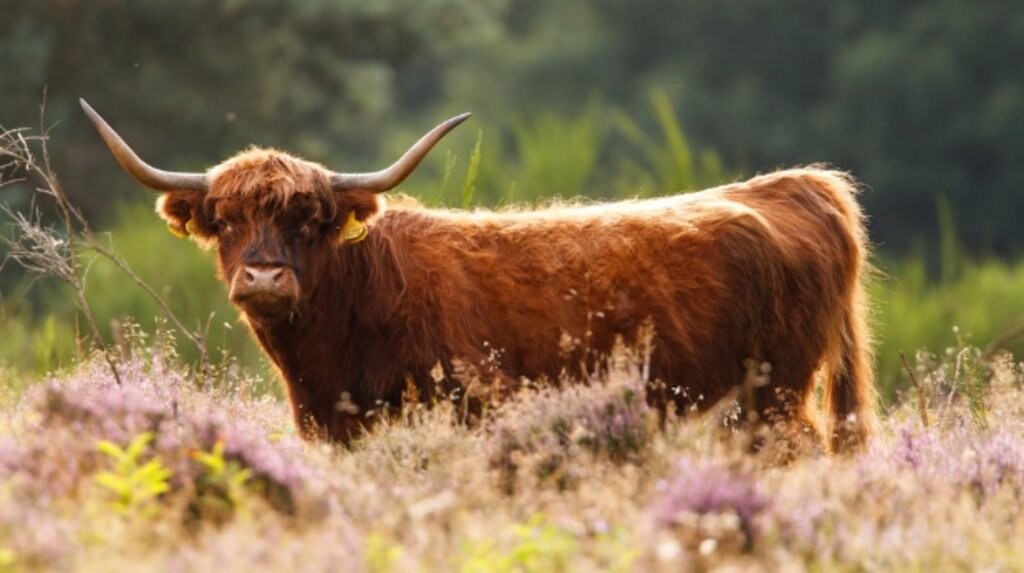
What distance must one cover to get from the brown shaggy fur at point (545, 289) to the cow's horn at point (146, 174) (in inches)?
1.8

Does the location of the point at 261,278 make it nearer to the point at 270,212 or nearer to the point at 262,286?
the point at 262,286

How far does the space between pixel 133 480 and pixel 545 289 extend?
309 cm

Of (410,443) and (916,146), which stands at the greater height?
(410,443)

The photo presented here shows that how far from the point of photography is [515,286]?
26.8 feet

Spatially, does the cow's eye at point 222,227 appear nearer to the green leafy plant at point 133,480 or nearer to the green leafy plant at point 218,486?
the green leafy plant at point 218,486

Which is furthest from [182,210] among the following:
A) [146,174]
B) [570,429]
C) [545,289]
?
[570,429]

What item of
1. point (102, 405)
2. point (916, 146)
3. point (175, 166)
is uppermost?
point (102, 405)

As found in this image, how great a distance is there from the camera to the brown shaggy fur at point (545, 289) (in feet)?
25.6

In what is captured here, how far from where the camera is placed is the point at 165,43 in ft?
73.0

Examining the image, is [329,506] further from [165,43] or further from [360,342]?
[165,43]

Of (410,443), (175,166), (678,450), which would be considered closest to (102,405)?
(410,443)

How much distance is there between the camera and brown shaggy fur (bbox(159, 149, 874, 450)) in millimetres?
7816

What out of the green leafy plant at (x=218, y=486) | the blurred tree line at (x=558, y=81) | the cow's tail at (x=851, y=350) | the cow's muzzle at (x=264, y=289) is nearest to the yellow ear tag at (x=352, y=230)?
the cow's muzzle at (x=264, y=289)

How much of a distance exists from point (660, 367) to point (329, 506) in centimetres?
284
